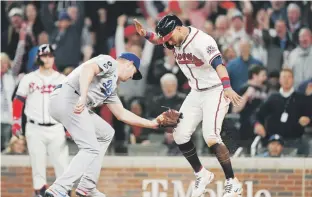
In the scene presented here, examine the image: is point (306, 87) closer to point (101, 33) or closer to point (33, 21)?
point (101, 33)

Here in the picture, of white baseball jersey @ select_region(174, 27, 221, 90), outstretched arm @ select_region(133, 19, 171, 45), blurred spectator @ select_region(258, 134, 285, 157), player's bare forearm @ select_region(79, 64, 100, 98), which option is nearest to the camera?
player's bare forearm @ select_region(79, 64, 100, 98)

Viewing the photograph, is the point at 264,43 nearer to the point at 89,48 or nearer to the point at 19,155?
the point at 89,48

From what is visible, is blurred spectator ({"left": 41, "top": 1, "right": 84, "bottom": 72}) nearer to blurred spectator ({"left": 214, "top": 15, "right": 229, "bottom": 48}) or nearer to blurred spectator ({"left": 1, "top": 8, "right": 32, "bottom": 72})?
blurred spectator ({"left": 1, "top": 8, "right": 32, "bottom": 72})

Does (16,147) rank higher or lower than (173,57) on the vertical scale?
lower

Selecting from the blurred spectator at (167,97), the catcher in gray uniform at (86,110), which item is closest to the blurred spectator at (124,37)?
the blurred spectator at (167,97)

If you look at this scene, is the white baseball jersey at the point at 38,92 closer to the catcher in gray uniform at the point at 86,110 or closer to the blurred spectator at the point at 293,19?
the catcher in gray uniform at the point at 86,110

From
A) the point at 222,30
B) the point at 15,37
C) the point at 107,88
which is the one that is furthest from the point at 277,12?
the point at 107,88

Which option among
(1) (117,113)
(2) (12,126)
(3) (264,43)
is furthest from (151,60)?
(1) (117,113)

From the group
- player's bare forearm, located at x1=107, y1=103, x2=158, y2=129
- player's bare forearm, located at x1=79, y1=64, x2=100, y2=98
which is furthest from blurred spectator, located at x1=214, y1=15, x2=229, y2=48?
player's bare forearm, located at x1=79, y1=64, x2=100, y2=98
